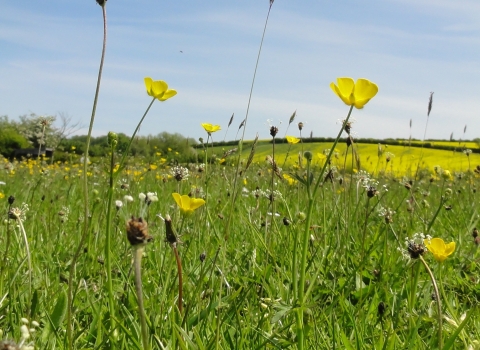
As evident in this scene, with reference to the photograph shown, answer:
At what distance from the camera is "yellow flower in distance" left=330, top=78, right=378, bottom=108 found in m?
1.16

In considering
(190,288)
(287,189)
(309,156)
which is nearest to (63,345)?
(190,288)

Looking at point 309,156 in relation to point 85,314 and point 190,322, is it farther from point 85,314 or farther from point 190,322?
point 85,314

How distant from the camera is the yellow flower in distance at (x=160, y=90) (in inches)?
59.5

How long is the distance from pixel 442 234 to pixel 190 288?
5.82ft

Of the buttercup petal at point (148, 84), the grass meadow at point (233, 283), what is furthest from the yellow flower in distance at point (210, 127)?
the buttercup petal at point (148, 84)

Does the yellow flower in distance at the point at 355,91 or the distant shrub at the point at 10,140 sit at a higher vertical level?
the yellow flower in distance at the point at 355,91

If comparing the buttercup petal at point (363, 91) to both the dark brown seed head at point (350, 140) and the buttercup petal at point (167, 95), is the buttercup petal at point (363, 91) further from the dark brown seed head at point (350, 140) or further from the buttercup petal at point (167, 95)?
the dark brown seed head at point (350, 140)

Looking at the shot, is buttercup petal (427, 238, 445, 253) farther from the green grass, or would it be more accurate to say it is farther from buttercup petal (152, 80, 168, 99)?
buttercup petal (152, 80, 168, 99)

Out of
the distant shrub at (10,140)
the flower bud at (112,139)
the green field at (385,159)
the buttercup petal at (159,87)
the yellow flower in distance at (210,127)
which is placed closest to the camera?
the flower bud at (112,139)

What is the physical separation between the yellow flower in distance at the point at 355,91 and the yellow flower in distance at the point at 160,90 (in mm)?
520

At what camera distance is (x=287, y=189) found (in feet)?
12.8

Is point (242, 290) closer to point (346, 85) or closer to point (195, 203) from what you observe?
point (195, 203)

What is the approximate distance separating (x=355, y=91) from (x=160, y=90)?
0.59m

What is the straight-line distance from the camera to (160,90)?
1.52m
